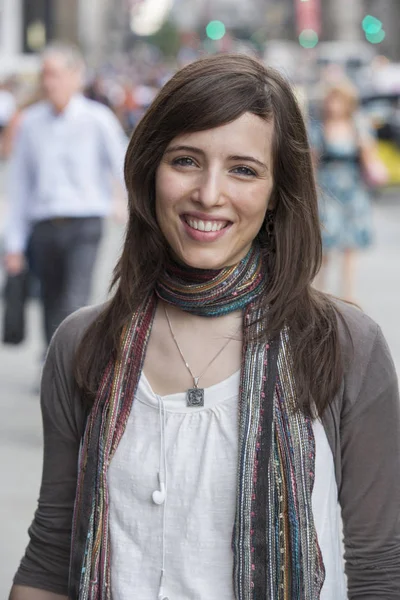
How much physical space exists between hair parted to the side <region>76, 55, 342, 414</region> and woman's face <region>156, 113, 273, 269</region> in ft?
0.08

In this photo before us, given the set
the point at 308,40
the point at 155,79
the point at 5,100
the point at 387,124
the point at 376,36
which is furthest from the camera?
the point at 308,40

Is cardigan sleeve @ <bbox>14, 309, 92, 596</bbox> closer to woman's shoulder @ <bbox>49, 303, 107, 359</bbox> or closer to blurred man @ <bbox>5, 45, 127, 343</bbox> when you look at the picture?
woman's shoulder @ <bbox>49, 303, 107, 359</bbox>

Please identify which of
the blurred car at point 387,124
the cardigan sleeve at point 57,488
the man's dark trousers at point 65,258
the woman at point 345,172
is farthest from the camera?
the blurred car at point 387,124

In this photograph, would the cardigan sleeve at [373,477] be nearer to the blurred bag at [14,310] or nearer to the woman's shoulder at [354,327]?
the woman's shoulder at [354,327]

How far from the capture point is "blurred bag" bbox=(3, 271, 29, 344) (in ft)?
21.9

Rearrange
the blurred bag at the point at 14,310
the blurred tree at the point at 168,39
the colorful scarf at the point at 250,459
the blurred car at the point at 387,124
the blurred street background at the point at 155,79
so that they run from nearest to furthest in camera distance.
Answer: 1. the colorful scarf at the point at 250,459
2. the blurred street background at the point at 155,79
3. the blurred bag at the point at 14,310
4. the blurred car at the point at 387,124
5. the blurred tree at the point at 168,39

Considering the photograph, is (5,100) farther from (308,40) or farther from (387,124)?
(308,40)

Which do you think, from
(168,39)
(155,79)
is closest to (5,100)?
(155,79)

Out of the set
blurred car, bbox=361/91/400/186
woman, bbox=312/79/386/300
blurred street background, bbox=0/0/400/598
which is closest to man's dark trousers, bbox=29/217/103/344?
blurred street background, bbox=0/0/400/598

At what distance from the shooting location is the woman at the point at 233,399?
6.62 ft

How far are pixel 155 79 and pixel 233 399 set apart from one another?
47.3 m

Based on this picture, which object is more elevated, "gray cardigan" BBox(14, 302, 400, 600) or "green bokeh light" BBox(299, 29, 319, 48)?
"green bokeh light" BBox(299, 29, 319, 48)

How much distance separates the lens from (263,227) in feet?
7.29

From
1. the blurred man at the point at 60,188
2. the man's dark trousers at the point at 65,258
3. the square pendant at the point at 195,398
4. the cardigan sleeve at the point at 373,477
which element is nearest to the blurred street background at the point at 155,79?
the man's dark trousers at the point at 65,258
